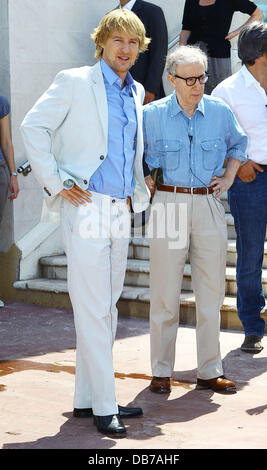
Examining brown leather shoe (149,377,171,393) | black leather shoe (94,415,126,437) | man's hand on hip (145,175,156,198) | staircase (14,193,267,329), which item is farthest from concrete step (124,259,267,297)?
black leather shoe (94,415,126,437)

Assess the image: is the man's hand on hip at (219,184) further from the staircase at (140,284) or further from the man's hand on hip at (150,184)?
the staircase at (140,284)

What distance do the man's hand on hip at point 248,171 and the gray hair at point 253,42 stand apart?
0.63 metres

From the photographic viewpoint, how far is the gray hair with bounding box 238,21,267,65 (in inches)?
227

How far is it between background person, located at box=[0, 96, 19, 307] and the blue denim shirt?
106 inches

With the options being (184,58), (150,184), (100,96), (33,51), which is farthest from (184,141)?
(33,51)

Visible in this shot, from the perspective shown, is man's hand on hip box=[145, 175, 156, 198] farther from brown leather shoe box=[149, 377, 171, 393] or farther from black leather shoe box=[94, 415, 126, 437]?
black leather shoe box=[94, 415, 126, 437]

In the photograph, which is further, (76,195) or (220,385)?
(220,385)

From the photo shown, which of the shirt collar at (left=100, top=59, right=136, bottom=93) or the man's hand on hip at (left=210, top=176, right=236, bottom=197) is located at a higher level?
the shirt collar at (left=100, top=59, right=136, bottom=93)

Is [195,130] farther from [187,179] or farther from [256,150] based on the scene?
[256,150]

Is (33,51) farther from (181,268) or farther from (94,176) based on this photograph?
(94,176)

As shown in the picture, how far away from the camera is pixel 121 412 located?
475 centimetres

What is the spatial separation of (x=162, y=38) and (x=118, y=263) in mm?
3455

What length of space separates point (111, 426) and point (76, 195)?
1.11 metres

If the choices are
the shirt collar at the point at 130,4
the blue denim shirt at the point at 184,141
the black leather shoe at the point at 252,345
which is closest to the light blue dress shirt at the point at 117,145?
the blue denim shirt at the point at 184,141
